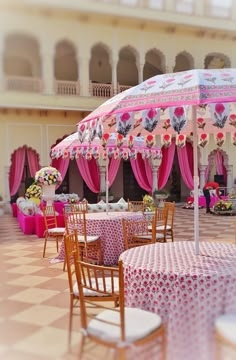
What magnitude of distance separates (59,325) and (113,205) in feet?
19.8

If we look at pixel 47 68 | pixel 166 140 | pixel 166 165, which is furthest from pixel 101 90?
pixel 166 140

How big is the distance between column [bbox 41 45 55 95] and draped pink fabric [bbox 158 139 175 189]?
4578 mm

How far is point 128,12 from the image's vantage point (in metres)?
13.8

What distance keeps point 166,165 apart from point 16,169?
534cm

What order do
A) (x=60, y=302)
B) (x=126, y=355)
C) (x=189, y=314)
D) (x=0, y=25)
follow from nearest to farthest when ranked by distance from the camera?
(x=126, y=355) → (x=189, y=314) → (x=60, y=302) → (x=0, y=25)

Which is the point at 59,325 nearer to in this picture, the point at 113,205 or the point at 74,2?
the point at 113,205

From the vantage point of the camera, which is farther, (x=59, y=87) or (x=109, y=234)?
(x=59, y=87)

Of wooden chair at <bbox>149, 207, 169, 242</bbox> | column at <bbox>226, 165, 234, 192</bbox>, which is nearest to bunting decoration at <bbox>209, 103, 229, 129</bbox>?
wooden chair at <bbox>149, 207, 169, 242</bbox>

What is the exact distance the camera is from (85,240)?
17.6ft

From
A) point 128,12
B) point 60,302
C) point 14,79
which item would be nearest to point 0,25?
point 14,79

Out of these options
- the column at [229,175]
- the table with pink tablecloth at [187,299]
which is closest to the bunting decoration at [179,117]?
the table with pink tablecloth at [187,299]

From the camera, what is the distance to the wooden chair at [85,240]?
5.41 m

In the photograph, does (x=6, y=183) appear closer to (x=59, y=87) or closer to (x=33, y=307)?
(x=59, y=87)

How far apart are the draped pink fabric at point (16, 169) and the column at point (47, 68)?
225cm
